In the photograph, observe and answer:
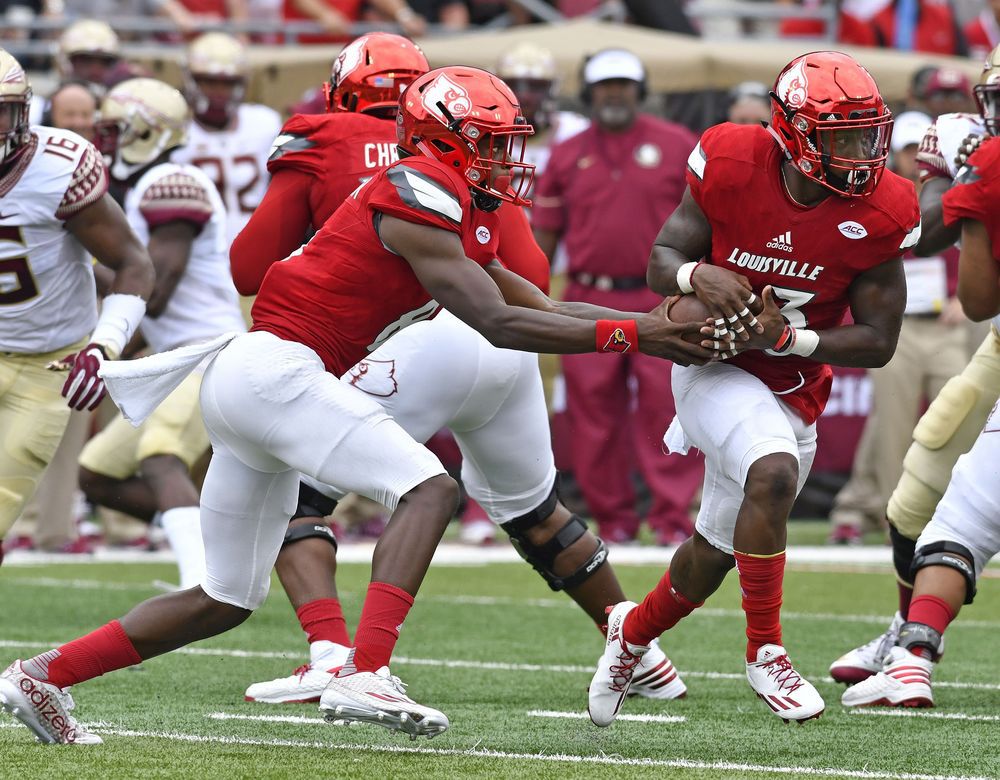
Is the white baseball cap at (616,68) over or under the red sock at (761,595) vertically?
over

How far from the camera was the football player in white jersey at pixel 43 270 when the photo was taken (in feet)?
17.8

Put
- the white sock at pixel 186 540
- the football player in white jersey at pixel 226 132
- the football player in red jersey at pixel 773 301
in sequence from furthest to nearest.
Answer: the football player in white jersey at pixel 226 132
the white sock at pixel 186 540
the football player in red jersey at pixel 773 301

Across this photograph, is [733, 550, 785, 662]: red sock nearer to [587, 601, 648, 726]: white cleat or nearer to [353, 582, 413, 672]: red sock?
[587, 601, 648, 726]: white cleat

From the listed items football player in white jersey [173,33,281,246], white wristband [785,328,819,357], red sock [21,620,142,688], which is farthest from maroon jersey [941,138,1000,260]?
football player in white jersey [173,33,281,246]

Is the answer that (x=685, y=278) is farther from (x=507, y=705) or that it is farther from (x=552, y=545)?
(x=507, y=705)

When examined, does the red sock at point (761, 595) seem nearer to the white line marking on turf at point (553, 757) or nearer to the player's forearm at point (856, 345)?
Result: the white line marking on turf at point (553, 757)

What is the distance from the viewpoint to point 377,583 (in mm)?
4227

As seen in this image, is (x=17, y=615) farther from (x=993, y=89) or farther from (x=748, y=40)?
(x=748, y=40)

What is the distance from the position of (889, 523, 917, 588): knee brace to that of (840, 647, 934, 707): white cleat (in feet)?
1.95

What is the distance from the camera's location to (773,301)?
15.1 ft

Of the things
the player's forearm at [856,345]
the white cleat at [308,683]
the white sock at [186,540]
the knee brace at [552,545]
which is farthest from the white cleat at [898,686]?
the white sock at [186,540]

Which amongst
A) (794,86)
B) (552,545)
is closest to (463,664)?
(552,545)

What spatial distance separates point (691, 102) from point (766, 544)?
24.1ft

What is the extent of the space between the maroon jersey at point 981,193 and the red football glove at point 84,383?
2431 millimetres
